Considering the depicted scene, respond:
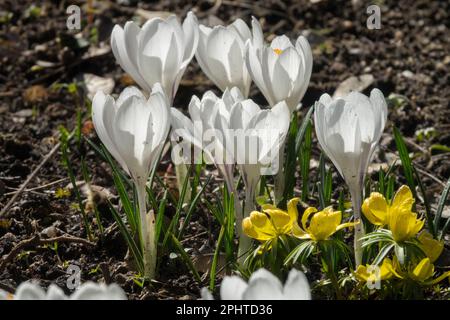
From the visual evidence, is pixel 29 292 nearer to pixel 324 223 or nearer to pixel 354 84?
pixel 324 223

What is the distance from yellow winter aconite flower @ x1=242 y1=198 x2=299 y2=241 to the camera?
2.26 meters

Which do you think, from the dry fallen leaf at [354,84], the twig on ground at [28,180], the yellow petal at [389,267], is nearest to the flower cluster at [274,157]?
the yellow petal at [389,267]

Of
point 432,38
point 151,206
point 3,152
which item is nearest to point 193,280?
point 151,206

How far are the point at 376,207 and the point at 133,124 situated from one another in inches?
27.8

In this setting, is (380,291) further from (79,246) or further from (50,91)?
(50,91)

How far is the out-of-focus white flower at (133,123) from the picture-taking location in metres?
2.27

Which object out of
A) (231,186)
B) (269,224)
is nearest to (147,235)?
(231,186)

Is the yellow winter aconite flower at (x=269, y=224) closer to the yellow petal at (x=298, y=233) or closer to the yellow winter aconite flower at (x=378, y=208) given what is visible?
the yellow petal at (x=298, y=233)

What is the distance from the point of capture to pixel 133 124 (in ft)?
7.52

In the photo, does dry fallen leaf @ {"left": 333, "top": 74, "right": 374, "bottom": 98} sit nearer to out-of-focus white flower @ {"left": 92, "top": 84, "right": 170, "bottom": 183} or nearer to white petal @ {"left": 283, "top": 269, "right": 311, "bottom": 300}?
out-of-focus white flower @ {"left": 92, "top": 84, "right": 170, "bottom": 183}

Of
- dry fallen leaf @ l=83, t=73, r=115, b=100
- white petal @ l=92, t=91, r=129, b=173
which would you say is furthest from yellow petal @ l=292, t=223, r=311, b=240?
dry fallen leaf @ l=83, t=73, r=115, b=100

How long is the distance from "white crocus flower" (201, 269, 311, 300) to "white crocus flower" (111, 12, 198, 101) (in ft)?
3.42

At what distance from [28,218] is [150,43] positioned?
2.65 feet

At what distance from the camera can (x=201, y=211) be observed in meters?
3.01
